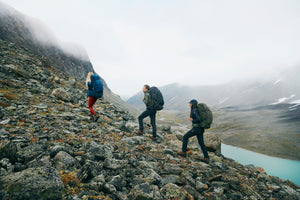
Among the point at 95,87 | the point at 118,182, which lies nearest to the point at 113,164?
the point at 118,182

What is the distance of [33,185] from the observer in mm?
3010

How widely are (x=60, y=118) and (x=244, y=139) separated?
110m

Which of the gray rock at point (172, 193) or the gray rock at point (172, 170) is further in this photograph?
the gray rock at point (172, 170)

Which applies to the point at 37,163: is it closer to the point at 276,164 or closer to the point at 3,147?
the point at 3,147

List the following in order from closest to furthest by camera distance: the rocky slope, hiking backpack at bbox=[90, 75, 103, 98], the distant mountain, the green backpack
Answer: the rocky slope → the green backpack → hiking backpack at bbox=[90, 75, 103, 98] → the distant mountain

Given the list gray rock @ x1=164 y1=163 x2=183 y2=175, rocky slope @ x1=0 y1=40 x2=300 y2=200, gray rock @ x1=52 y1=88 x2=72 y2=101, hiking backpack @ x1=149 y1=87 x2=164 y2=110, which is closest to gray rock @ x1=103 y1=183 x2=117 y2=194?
rocky slope @ x1=0 y1=40 x2=300 y2=200

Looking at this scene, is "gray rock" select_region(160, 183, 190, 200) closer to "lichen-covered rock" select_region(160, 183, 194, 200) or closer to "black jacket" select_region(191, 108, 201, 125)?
"lichen-covered rock" select_region(160, 183, 194, 200)

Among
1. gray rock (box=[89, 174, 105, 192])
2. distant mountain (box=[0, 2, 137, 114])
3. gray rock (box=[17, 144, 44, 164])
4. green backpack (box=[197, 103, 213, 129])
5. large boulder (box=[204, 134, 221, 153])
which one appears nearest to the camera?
gray rock (box=[89, 174, 105, 192])

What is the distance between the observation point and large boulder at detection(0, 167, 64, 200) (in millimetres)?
2768

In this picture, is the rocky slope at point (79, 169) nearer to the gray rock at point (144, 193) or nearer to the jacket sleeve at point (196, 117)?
the gray rock at point (144, 193)

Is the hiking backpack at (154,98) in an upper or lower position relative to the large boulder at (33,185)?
upper

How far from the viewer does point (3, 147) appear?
4188 millimetres

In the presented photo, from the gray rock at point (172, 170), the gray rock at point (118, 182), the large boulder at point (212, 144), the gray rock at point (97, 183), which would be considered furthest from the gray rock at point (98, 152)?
the large boulder at point (212, 144)

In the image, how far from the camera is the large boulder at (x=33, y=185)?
2.77 meters
